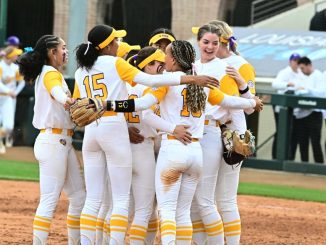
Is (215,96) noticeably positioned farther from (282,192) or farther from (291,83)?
(291,83)

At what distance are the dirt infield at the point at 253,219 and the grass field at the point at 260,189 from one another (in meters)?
0.48

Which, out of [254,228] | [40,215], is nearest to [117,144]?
[40,215]

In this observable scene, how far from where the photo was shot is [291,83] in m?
17.5

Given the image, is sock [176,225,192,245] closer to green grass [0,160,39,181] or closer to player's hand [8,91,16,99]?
green grass [0,160,39,181]

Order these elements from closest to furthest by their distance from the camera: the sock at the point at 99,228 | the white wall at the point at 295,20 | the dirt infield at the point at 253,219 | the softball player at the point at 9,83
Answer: the sock at the point at 99,228, the dirt infield at the point at 253,219, the softball player at the point at 9,83, the white wall at the point at 295,20

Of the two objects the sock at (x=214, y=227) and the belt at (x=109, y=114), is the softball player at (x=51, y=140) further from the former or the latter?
the sock at (x=214, y=227)

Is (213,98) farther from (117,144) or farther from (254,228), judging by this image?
(254,228)

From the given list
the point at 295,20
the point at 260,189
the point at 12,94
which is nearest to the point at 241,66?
the point at 260,189

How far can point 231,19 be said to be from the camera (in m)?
28.0

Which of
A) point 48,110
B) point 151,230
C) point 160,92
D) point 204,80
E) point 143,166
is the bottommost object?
point 151,230

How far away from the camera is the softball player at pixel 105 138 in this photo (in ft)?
26.2

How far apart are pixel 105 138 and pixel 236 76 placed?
124 centimetres

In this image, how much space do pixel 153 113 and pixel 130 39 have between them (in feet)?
66.5

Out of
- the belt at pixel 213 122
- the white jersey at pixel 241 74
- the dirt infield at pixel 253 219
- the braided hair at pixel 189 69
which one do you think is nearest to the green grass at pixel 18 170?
the dirt infield at pixel 253 219
